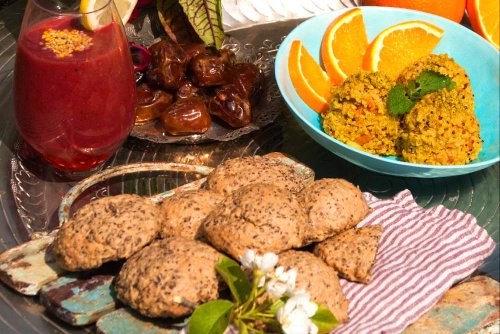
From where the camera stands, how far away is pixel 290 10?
8.34 ft

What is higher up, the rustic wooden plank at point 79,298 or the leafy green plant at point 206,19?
the leafy green plant at point 206,19

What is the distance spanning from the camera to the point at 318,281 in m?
1.33

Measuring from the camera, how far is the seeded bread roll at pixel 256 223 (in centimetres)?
135

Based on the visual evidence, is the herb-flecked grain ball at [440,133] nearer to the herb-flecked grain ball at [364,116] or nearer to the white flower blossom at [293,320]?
the herb-flecked grain ball at [364,116]

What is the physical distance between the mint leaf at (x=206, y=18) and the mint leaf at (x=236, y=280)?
3.20ft

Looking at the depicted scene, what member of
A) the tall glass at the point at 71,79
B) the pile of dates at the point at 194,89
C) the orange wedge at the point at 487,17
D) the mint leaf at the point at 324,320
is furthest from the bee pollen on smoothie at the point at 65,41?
the orange wedge at the point at 487,17

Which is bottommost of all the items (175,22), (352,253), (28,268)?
(352,253)

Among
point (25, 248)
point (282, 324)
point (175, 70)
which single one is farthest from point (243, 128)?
point (282, 324)

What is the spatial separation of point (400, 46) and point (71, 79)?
39.0 inches

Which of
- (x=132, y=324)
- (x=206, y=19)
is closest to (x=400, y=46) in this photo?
(x=206, y=19)

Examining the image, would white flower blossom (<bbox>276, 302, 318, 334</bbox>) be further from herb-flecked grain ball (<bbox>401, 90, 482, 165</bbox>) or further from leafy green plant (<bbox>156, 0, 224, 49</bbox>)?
leafy green plant (<bbox>156, 0, 224, 49</bbox>)

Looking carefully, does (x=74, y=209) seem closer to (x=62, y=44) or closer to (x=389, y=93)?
(x=62, y=44)

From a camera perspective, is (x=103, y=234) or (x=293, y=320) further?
(x=103, y=234)

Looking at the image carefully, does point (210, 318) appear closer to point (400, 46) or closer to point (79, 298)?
point (79, 298)
